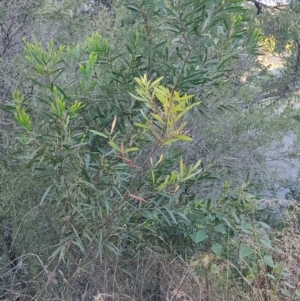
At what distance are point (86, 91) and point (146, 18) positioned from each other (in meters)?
0.76

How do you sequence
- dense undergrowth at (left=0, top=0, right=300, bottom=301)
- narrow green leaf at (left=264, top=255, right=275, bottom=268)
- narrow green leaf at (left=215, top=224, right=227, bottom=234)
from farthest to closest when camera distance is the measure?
narrow green leaf at (left=264, top=255, right=275, bottom=268)
narrow green leaf at (left=215, top=224, right=227, bottom=234)
dense undergrowth at (left=0, top=0, right=300, bottom=301)

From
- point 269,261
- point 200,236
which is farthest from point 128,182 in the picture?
point 269,261

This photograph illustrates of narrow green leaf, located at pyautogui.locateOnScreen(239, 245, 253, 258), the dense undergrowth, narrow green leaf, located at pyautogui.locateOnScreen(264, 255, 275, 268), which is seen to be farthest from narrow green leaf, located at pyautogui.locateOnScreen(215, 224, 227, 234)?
narrow green leaf, located at pyautogui.locateOnScreen(264, 255, 275, 268)

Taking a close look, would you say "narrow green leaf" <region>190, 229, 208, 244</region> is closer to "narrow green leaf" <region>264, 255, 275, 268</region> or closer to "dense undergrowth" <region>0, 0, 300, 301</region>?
"dense undergrowth" <region>0, 0, 300, 301</region>

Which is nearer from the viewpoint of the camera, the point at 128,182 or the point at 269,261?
the point at 128,182

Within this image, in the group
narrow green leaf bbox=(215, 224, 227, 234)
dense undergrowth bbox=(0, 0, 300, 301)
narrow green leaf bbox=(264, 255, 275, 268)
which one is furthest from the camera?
narrow green leaf bbox=(264, 255, 275, 268)

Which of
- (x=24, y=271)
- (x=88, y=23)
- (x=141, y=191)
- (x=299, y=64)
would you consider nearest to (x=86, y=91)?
(x=141, y=191)

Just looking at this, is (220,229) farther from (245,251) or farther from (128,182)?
(128,182)

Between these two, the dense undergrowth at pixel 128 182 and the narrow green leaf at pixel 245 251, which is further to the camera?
the narrow green leaf at pixel 245 251

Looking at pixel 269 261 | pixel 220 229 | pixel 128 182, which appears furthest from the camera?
pixel 269 261

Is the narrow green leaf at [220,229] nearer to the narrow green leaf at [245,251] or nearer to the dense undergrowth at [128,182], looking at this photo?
the dense undergrowth at [128,182]

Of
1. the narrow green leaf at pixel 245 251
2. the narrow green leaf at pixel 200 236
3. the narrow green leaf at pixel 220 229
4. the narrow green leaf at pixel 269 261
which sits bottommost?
the narrow green leaf at pixel 269 261

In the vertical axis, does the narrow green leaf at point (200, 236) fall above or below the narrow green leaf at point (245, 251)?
above

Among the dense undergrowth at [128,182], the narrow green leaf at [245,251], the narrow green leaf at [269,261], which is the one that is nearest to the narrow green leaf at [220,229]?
the dense undergrowth at [128,182]
